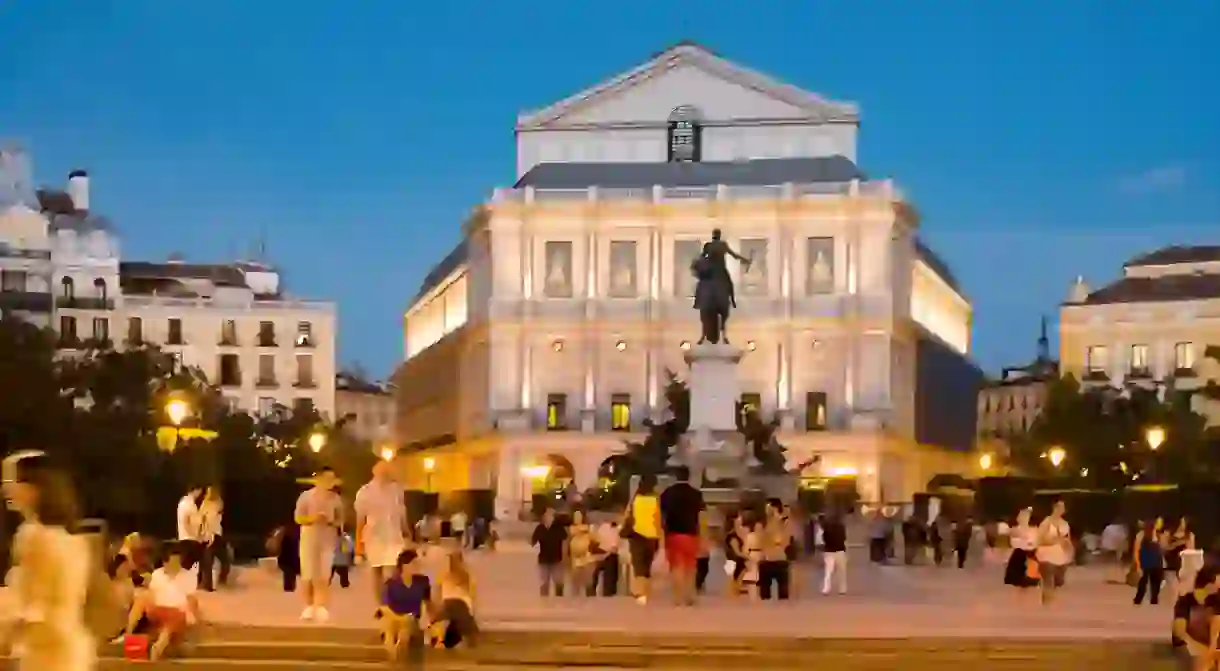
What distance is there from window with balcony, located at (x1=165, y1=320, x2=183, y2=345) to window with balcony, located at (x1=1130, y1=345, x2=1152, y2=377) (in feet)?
165

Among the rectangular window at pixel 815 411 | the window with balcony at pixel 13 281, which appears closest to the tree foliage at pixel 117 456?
the window with balcony at pixel 13 281

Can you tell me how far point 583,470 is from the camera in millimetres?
98500

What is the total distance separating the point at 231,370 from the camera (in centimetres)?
10756

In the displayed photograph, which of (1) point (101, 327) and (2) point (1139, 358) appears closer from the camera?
(1) point (101, 327)

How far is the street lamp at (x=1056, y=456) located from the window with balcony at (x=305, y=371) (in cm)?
4301

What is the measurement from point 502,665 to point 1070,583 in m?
21.0

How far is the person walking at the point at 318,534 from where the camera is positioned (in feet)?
70.3

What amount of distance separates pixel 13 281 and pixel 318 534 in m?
79.8

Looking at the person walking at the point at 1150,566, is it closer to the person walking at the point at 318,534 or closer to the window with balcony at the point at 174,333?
the person walking at the point at 318,534

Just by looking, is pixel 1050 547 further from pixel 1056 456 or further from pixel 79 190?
pixel 79 190

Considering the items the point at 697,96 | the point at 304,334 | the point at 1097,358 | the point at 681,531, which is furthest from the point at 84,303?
the point at 681,531

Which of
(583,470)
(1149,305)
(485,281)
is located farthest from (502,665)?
(1149,305)

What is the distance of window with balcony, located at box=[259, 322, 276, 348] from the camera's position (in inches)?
4252

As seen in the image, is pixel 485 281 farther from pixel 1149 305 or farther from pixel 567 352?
pixel 1149 305
